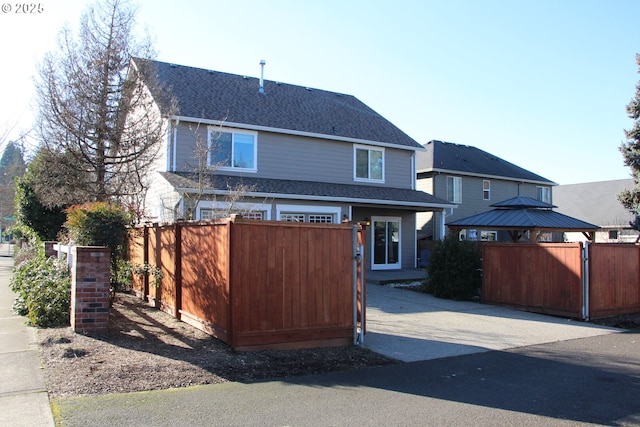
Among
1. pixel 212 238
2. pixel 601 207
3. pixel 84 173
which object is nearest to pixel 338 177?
pixel 84 173

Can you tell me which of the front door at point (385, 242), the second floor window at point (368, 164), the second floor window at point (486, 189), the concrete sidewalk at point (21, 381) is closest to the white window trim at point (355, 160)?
the second floor window at point (368, 164)

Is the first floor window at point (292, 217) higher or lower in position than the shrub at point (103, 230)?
higher

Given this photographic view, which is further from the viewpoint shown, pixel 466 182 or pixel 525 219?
pixel 466 182

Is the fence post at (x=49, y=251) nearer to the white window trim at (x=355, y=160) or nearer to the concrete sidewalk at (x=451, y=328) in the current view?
the concrete sidewalk at (x=451, y=328)

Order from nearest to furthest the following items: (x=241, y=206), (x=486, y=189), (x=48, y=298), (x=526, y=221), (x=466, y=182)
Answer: (x=48, y=298)
(x=241, y=206)
(x=526, y=221)
(x=466, y=182)
(x=486, y=189)

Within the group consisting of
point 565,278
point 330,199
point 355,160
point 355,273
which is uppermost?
point 355,160

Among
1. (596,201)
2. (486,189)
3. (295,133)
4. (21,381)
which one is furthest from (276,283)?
(596,201)

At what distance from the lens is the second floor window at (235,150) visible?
17.2m

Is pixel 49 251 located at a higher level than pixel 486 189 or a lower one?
lower

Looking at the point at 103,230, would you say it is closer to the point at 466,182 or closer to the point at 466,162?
the point at 466,182

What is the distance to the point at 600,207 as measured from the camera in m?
43.2

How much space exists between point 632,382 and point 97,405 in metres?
6.45

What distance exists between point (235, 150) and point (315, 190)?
10.5ft

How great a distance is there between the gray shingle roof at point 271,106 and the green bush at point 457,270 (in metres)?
7.59
